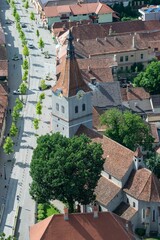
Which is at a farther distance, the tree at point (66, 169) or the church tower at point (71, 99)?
the church tower at point (71, 99)

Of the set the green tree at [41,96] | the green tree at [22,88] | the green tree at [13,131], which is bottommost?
the green tree at [13,131]

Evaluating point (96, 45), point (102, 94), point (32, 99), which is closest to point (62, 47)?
point (96, 45)

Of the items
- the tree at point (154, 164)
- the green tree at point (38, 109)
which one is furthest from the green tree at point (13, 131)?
the tree at point (154, 164)

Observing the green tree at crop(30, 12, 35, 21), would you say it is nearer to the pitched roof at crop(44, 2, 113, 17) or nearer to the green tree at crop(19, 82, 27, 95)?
the pitched roof at crop(44, 2, 113, 17)

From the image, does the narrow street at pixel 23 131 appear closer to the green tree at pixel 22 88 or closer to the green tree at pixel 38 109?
the green tree at pixel 22 88

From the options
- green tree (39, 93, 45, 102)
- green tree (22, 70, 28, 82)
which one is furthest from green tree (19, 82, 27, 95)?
green tree (22, 70, 28, 82)

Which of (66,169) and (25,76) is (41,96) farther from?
(66,169)

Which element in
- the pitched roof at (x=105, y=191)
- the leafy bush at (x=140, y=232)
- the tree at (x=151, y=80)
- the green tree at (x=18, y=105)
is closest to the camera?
the leafy bush at (x=140, y=232)

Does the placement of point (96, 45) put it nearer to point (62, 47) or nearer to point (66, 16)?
point (62, 47)
